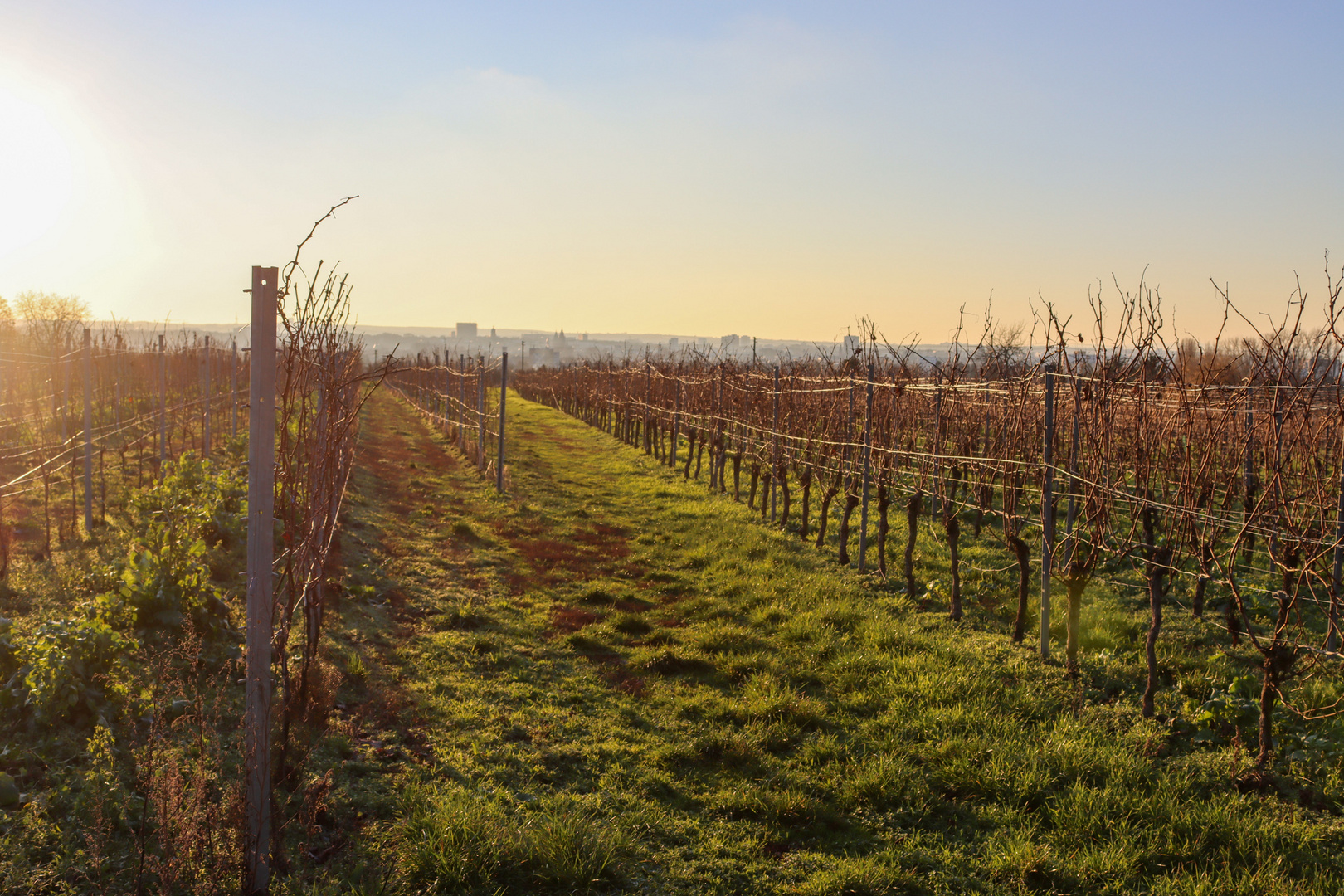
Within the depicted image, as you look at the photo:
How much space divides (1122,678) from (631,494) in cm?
957

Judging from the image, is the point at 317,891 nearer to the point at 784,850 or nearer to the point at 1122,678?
the point at 784,850

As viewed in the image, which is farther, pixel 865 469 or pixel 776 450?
pixel 776 450

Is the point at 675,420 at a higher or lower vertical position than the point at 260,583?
higher

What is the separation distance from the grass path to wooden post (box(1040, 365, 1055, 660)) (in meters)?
0.33

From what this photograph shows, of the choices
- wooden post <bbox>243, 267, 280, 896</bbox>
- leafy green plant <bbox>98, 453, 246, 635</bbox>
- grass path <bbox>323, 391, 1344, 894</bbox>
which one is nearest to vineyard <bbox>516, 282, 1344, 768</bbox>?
grass path <bbox>323, 391, 1344, 894</bbox>

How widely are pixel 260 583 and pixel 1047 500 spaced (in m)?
5.38

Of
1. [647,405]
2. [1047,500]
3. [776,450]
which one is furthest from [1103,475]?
[647,405]

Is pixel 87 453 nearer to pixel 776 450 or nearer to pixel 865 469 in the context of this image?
pixel 776 450

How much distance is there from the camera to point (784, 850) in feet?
12.4

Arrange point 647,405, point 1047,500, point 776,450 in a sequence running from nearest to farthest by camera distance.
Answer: point 1047,500 < point 776,450 < point 647,405

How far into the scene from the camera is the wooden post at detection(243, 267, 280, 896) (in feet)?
9.98

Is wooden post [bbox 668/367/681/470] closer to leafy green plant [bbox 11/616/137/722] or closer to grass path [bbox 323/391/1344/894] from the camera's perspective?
grass path [bbox 323/391/1344/894]

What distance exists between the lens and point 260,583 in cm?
311

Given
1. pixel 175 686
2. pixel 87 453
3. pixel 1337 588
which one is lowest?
pixel 175 686
